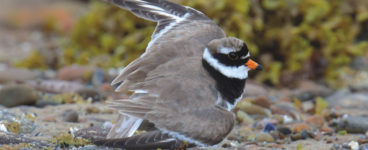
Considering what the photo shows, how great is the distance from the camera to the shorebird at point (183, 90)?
3992 mm

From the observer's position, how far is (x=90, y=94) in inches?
261

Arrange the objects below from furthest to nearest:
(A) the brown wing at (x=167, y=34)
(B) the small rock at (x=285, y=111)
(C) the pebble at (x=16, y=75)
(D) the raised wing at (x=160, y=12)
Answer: (C) the pebble at (x=16, y=75) < (B) the small rock at (x=285, y=111) < (D) the raised wing at (x=160, y=12) < (A) the brown wing at (x=167, y=34)

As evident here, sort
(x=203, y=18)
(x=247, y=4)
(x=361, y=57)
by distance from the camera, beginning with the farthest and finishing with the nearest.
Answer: (x=361, y=57)
(x=247, y=4)
(x=203, y=18)

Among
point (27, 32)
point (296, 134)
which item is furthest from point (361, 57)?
point (27, 32)

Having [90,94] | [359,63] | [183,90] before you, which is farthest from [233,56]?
[359,63]

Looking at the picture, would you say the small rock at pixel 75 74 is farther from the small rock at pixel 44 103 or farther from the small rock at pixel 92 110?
the small rock at pixel 92 110

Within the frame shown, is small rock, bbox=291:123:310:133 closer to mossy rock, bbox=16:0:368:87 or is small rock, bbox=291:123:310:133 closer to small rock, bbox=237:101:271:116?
small rock, bbox=237:101:271:116

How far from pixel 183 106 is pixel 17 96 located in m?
2.69

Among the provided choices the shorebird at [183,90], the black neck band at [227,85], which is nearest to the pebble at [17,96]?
the shorebird at [183,90]

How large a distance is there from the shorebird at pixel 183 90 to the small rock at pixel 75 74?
3.04 metres

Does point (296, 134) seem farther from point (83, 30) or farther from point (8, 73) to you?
point (83, 30)

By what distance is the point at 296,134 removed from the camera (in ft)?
17.3

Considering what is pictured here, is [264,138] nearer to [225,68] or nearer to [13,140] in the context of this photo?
[225,68]

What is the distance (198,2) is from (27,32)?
5.30 m
